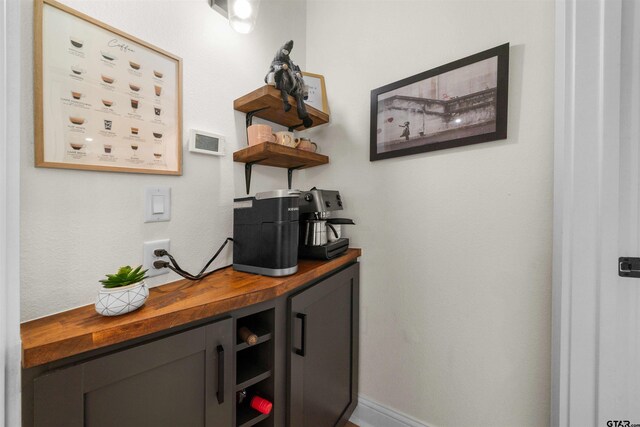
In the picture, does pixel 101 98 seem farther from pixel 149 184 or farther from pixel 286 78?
pixel 286 78

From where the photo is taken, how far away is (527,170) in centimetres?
96

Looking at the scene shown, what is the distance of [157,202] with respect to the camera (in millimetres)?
927

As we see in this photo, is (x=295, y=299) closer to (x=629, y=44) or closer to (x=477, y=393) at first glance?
(x=477, y=393)

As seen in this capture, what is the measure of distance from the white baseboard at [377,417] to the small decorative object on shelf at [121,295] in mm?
1288

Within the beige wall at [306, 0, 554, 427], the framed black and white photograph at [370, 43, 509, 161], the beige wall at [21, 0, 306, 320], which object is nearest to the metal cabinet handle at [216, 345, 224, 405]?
the beige wall at [21, 0, 306, 320]

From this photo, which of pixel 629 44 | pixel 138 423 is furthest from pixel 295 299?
pixel 629 44

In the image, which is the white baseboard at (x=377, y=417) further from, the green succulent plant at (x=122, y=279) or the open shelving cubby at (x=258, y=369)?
the green succulent plant at (x=122, y=279)

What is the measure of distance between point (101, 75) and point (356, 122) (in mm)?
1090

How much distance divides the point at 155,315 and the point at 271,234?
0.42 meters

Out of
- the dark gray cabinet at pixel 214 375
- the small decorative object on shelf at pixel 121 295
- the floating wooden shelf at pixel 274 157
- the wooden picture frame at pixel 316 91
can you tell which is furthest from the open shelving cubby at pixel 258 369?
the wooden picture frame at pixel 316 91

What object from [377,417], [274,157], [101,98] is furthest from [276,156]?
[377,417]

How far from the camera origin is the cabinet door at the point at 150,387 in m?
0.50

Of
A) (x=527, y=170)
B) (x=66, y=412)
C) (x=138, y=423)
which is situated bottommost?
(x=138, y=423)

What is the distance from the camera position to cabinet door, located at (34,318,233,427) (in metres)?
0.50
